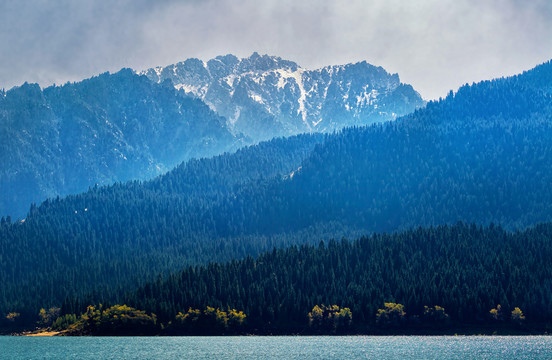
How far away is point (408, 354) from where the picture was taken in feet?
594

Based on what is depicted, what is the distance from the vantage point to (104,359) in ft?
573

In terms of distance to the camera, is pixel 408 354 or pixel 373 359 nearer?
pixel 373 359

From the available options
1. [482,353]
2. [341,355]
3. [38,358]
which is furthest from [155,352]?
[482,353]

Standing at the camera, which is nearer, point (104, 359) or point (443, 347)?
point (104, 359)

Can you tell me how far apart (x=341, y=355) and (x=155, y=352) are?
149ft

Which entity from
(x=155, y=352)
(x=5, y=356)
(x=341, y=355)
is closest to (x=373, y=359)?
(x=341, y=355)

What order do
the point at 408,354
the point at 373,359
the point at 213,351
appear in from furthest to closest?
the point at 213,351
the point at 408,354
the point at 373,359

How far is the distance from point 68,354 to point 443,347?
9033 centimetres

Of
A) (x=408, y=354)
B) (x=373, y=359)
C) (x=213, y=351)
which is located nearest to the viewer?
(x=373, y=359)

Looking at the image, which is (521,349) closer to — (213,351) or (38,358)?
(213,351)

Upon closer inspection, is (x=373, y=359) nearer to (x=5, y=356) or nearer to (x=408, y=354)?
(x=408, y=354)

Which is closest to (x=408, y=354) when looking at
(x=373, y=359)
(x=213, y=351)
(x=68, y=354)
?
(x=373, y=359)

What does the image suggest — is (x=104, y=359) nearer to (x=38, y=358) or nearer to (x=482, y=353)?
(x=38, y=358)

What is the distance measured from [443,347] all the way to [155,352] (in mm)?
70114
